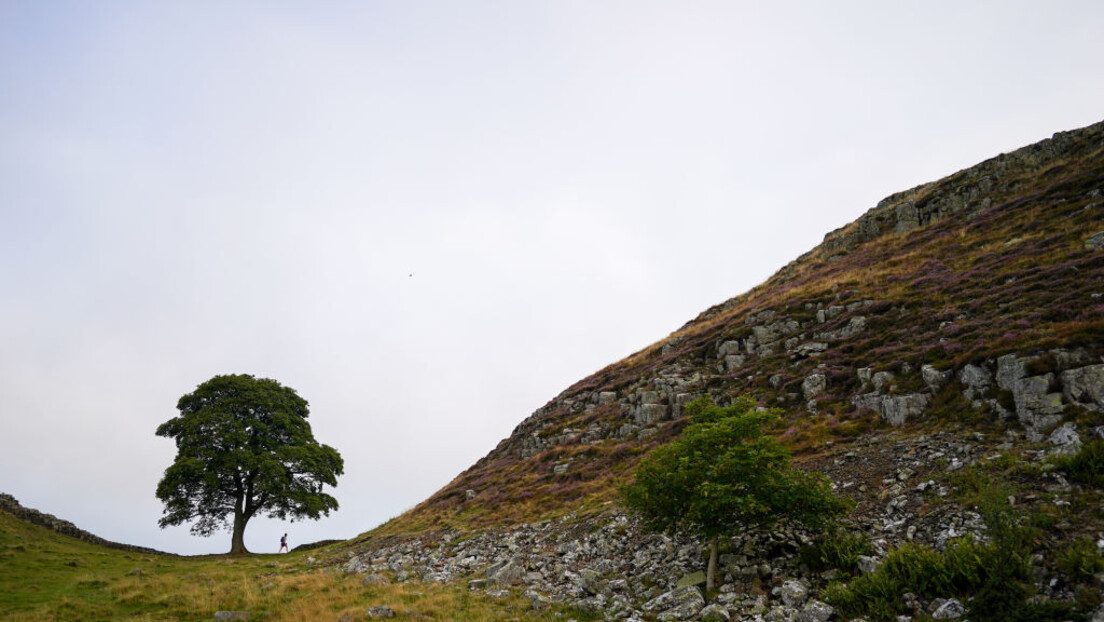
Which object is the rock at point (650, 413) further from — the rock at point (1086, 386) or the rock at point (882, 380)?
the rock at point (1086, 386)

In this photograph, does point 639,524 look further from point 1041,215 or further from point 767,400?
point 1041,215

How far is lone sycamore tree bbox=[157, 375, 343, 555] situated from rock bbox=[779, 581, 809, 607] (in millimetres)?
41306

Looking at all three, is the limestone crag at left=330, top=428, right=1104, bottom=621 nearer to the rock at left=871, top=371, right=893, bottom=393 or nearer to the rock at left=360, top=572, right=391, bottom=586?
the rock at left=360, top=572, right=391, bottom=586

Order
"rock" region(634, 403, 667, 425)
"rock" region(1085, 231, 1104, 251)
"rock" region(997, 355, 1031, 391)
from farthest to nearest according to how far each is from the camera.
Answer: "rock" region(634, 403, 667, 425) < "rock" region(1085, 231, 1104, 251) < "rock" region(997, 355, 1031, 391)

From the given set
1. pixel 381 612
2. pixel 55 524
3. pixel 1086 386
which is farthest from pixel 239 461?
pixel 1086 386

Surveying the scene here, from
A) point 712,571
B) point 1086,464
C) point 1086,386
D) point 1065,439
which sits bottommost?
point 712,571

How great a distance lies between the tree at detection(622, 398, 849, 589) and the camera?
48.8 ft

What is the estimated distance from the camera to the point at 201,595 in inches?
843

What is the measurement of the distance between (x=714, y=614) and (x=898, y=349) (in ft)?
71.7

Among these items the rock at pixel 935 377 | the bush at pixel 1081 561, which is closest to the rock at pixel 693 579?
the bush at pixel 1081 561

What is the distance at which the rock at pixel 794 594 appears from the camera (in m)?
13.0

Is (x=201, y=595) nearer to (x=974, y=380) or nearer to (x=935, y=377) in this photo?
(x=935, y=377)

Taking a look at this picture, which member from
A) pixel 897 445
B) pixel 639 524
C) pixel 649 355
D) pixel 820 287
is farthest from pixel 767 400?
pixel 649 355

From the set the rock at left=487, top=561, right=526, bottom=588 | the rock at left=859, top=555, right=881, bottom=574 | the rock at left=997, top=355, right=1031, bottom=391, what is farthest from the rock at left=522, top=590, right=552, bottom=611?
the rock at left=997, top=355, right=1031, bottom=391
